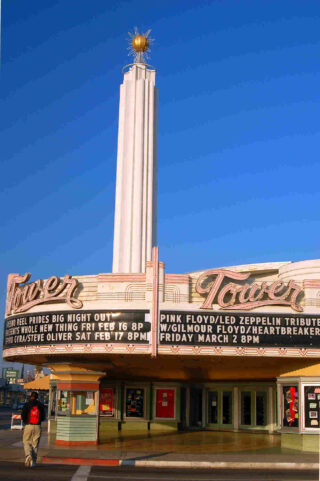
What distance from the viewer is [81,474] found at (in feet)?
54.7

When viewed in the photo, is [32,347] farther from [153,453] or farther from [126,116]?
[126,116]

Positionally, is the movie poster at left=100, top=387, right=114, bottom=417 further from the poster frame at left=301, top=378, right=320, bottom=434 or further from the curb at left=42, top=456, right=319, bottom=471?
the curb at left=42, top=456, right=319, bottom=471

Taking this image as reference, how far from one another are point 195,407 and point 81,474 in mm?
19563

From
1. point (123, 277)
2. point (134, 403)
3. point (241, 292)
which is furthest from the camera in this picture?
point (134, 403)

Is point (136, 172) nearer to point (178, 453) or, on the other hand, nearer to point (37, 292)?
point (37, 292)

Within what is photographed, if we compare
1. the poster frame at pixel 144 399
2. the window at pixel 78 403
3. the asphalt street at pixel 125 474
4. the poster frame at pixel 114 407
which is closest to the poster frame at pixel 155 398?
the poster frame at pixel 144 399

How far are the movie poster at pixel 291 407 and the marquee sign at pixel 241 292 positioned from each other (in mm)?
3574

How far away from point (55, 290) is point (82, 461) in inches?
289

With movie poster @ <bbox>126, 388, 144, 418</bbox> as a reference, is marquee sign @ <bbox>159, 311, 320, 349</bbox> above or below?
above

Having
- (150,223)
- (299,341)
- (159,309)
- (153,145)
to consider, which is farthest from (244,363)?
(153,145)

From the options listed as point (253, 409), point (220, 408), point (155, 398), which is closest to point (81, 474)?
point (155, 398)

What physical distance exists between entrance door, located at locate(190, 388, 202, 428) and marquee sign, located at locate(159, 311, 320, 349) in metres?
12.3

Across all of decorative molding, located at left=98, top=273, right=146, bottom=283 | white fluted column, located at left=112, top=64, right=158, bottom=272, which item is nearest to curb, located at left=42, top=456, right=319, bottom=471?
decorative molding, located at left=98, top=273, right=146, bottom=283

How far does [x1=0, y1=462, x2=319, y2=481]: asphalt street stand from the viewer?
1583 cm
